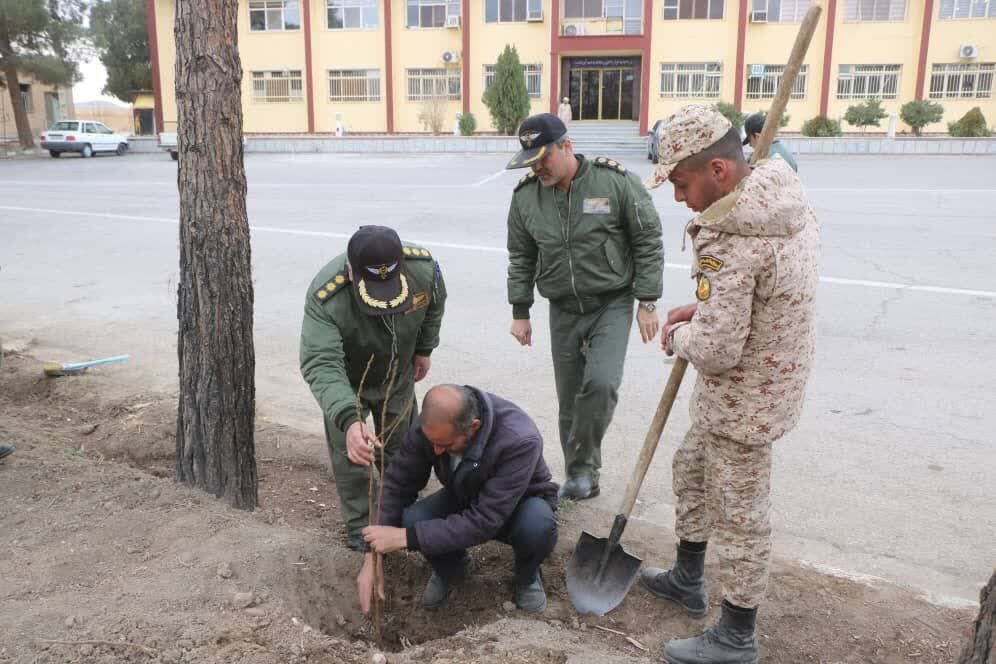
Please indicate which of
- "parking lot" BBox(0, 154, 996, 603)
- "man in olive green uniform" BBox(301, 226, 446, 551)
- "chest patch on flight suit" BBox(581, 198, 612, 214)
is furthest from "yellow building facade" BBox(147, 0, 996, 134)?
"man in olive green uniform" BBox(301, 226, 446, 551)

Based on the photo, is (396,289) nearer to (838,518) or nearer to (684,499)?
(684,499)

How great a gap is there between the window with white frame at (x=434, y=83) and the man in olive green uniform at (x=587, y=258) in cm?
3474

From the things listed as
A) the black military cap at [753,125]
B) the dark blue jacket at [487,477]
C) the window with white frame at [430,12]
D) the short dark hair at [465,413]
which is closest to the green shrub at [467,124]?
the window with white frame at [430,12]

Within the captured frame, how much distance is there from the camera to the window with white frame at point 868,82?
1372 inches

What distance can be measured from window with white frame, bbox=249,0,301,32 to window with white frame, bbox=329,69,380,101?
2.92m

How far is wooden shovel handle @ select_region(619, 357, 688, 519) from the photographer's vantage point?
2984 mm

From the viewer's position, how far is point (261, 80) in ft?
128

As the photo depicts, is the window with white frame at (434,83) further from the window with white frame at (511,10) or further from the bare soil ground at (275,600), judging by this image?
the bare soil ground at (275,600)

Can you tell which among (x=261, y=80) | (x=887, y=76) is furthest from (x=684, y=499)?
(x=261, y=80)

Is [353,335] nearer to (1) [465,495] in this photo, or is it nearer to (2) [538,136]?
(1) [465,495]

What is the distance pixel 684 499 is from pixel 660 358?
3455 mm

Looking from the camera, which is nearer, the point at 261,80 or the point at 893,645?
the point at 893,645

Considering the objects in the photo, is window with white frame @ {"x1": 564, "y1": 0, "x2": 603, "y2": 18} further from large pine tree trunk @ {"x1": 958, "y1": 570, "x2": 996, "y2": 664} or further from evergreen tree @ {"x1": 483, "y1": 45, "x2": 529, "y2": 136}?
large pine tree trunk @ {"x1": 958, "y1": 570, "x2": 996, "y2": 664}

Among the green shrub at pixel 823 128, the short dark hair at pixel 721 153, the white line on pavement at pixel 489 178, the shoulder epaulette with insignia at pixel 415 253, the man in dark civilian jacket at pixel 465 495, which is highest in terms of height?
the green shrub at pixel 823 128
